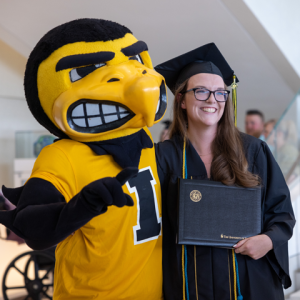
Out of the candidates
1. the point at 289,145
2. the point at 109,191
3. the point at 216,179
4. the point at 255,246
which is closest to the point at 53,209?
the point at 109,191

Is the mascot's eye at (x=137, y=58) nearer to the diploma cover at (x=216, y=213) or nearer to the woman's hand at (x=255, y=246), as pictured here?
the diploma cover at (x=216, y=213)

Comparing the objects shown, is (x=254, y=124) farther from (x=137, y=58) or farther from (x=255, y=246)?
(x=137, y=58)

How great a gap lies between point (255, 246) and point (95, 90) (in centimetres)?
98

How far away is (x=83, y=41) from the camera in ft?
4.92

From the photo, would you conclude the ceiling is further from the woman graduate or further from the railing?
the woman graduate

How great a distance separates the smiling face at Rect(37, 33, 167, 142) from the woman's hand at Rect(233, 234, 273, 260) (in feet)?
2.28

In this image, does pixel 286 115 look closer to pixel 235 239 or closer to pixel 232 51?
pixel 232 51

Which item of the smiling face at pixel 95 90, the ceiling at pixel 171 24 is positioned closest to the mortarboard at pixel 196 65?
the smiling face at pixel 95 90

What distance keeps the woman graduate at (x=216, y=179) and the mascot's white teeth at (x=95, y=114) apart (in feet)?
1.39

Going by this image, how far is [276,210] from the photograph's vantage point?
1809 millimetres

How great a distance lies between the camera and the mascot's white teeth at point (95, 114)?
147 cm

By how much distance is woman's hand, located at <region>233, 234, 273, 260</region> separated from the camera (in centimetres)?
169

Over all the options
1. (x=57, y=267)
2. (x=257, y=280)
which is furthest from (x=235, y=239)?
(x=57, y=267)

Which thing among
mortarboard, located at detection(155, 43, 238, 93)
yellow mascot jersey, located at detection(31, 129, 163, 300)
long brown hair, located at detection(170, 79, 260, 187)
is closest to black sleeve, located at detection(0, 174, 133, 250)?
yellow mascot jersey, located at detection(31, 129, 163, 300)
